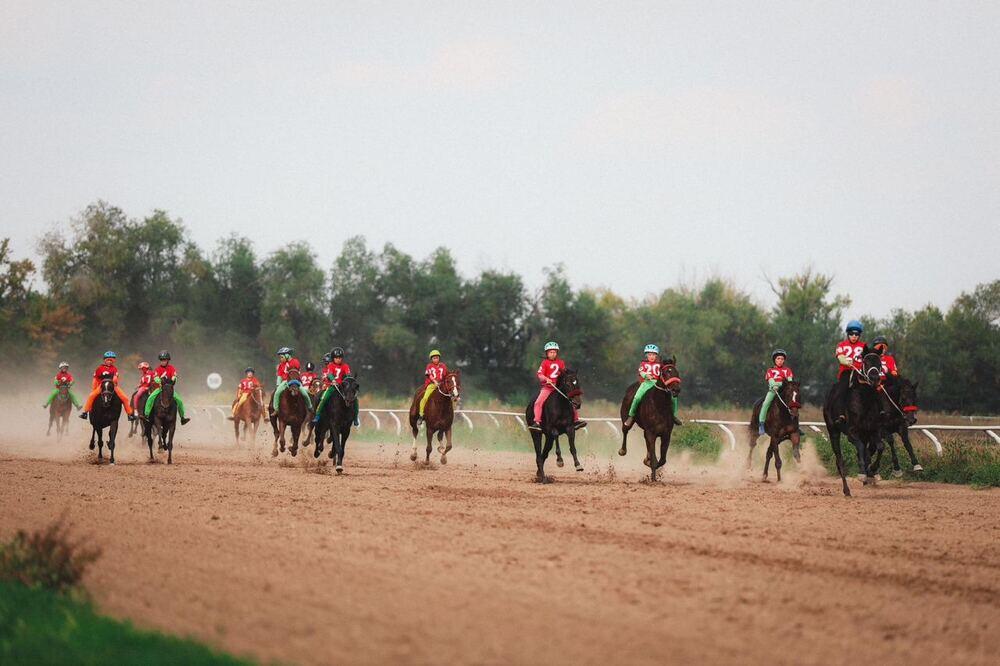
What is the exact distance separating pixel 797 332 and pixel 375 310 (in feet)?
95.4

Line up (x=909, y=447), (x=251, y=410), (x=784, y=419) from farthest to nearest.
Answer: (x=251, y=410), (x=909, y=447), (x=784, y=419)

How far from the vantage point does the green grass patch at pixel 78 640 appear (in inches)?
234

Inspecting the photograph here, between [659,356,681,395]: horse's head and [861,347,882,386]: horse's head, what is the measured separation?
3220 millimetres

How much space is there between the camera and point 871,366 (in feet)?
53.6

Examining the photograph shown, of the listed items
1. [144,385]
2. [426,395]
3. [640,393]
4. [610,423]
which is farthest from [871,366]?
[144,385]

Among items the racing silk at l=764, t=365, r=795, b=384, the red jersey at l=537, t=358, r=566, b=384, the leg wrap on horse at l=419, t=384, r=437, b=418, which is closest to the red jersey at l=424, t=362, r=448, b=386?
the leg wrap on horse at l=419, t=384, r=437, b=418

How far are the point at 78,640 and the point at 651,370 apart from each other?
13.9 m

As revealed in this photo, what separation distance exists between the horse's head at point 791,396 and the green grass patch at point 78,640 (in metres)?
14.4

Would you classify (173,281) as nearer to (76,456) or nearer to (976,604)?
(76,456)

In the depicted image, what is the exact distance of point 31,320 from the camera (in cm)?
6406

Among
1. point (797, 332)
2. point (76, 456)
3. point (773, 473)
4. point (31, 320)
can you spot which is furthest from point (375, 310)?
point (773, 473)

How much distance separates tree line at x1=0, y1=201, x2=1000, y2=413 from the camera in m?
70.9

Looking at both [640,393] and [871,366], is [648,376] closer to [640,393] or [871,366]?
[640,393]

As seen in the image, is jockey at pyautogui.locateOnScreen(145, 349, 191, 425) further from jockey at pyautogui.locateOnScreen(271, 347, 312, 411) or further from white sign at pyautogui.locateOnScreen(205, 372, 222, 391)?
white sign at pyautogui.locateOnScreen(205, 372, 222, 391)
